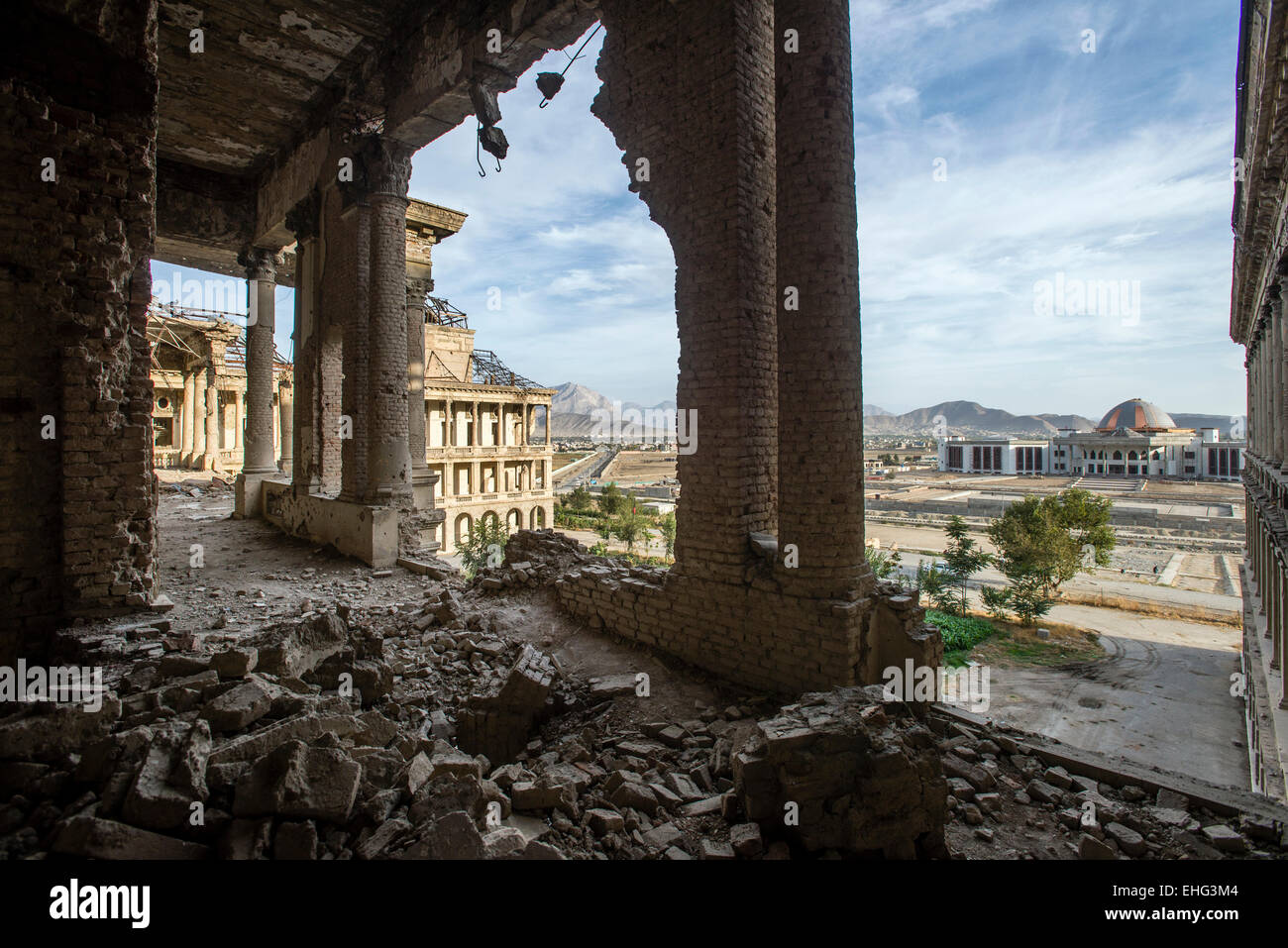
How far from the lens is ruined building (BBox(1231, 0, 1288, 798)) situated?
25.5ft

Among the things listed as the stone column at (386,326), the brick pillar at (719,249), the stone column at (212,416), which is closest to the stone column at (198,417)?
the stone column at (212,416)

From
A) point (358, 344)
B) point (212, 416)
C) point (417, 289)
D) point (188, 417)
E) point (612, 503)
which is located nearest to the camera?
point (358, 344)

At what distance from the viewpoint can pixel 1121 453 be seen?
7900cm

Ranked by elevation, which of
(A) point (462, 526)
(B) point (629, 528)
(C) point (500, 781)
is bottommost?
(B) point (629, 528)

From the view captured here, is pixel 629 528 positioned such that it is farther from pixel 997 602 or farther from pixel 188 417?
pixel 188 417

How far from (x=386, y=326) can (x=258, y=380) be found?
652 centimetres

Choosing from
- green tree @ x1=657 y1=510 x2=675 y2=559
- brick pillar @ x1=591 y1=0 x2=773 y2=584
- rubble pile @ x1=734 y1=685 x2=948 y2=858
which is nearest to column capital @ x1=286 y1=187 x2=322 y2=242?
brick pillar @ x1=591 y1=0 x2=773 y2=584

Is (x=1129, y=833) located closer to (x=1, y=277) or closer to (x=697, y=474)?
(x=697, y=474)

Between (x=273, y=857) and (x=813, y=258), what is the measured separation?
5218 millimetres

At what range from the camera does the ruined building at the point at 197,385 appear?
84.1ft

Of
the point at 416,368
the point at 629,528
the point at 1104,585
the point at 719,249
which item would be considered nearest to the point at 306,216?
the point at 416,368

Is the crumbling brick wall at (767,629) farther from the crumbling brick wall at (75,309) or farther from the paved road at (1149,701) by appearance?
the paved road at (1149,701)

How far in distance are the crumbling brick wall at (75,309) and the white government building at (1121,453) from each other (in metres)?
96.3

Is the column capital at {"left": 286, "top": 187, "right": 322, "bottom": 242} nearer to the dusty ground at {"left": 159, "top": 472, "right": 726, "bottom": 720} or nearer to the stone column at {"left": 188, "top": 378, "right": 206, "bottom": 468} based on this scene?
the dusty ground at {"left": 159, "top": 472, "right": 726, "bottom": 720}
